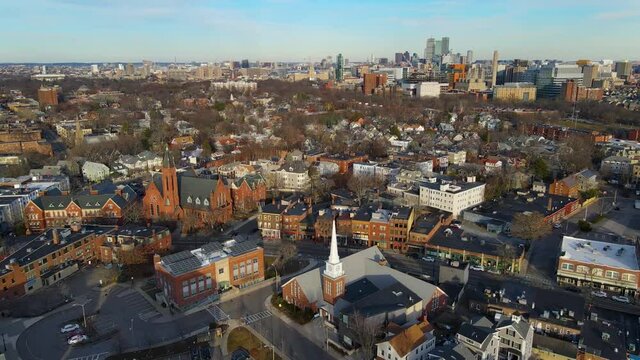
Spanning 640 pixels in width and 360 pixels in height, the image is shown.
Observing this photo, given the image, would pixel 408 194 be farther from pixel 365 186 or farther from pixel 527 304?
pixel 527 304

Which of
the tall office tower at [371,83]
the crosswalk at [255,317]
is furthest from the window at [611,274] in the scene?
the tall office tower at [371,83]

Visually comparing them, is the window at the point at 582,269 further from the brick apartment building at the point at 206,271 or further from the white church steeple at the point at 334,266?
the brick apartment building at the point at 206,271

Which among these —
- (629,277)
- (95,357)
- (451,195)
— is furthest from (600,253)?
(95,357)

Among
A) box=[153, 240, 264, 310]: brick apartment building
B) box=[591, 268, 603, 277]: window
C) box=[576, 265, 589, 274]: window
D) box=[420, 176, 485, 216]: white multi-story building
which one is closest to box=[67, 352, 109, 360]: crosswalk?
box=[153, 240, 264, 310]: brick apartment building

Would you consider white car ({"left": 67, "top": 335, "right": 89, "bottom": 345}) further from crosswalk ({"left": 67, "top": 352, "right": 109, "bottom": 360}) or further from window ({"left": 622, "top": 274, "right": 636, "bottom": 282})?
window ({"left": 622, "top": 274, "right": 636, "bottom": 282})

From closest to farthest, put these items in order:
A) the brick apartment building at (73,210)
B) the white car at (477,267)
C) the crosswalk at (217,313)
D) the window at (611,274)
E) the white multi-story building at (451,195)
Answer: the crosswalk at (217,313), the window at (611,274), the white car at (477,267), the brick apartment building at (73,210), the white multi-story building at (451,195)

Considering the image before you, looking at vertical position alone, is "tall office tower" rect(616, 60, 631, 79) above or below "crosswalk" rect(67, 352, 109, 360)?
above

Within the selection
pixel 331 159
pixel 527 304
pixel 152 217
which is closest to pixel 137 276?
pixel 152 217
